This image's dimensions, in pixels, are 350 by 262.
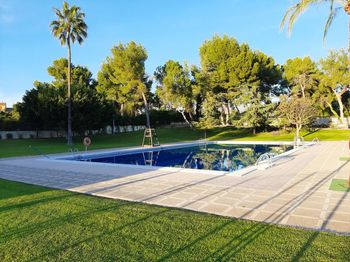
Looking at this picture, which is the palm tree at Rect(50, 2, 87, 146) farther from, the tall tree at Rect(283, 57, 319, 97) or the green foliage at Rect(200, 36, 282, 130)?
the tall tree at Rect(283, 57, 319, 97)

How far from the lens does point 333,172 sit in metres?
8.24

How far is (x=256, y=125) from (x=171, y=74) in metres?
11.1

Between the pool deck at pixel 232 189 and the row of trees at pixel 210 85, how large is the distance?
1828 cm

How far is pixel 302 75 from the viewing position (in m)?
33.8

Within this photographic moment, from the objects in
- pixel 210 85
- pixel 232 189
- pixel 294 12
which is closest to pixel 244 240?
pixel 232 189

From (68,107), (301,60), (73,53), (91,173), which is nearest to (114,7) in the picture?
(73,53)

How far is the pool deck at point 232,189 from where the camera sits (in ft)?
14.4

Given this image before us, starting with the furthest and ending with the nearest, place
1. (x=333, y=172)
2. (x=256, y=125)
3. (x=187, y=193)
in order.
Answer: (x=256, y=125), (x=333, y=172), (x=187, y=193)

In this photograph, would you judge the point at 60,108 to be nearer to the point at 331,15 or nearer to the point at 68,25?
the point at 68,25

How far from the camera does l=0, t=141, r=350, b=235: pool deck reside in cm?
440

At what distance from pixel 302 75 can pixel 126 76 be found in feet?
66.9

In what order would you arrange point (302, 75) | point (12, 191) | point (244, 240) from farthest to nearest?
point (302, 75)
point (12, 191)
point (244, 240)

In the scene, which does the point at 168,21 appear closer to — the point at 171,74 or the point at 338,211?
the point at 171,74

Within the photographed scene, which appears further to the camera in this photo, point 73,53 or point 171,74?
point 171,74
